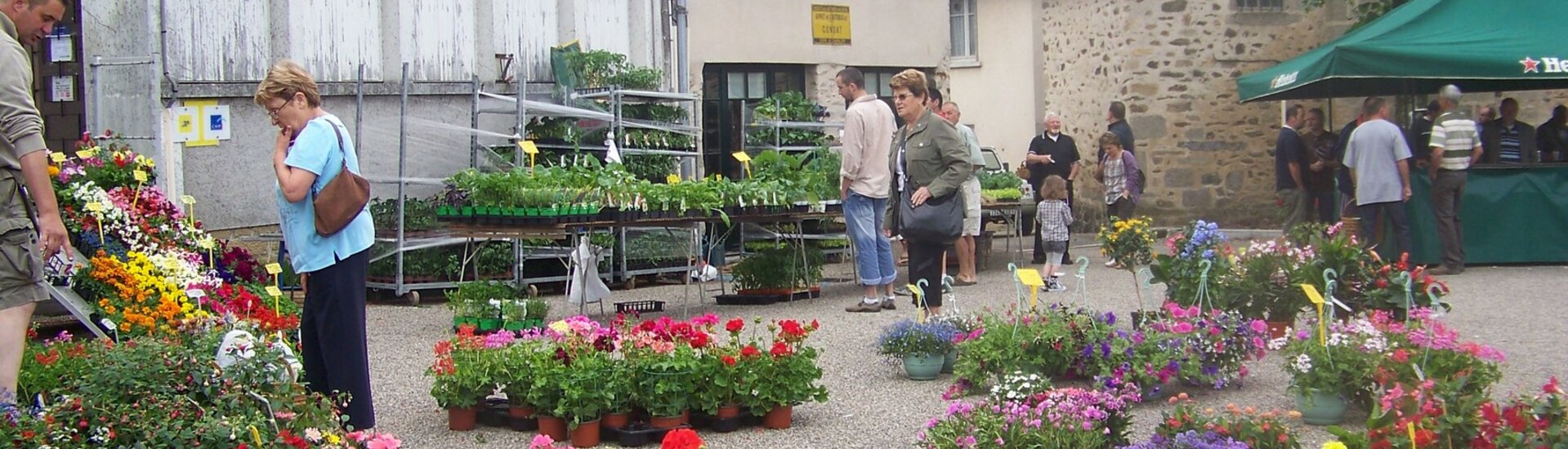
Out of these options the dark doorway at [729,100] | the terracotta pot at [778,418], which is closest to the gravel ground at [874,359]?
the terracotta pot at [778,418]

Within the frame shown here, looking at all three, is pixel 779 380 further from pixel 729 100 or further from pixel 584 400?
pixel 729 100

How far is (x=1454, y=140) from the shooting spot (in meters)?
13.9

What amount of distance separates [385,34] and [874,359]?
→ 6378 mm

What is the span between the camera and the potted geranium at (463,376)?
6.73 metres

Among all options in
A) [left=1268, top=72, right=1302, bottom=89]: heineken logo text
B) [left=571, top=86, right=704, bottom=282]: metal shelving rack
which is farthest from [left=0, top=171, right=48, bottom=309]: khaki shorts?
[left=1268, top=72, right=1302, bottom=89]: heineken logo text

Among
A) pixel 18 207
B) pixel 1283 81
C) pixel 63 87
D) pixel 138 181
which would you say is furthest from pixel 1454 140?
pixel 18 207

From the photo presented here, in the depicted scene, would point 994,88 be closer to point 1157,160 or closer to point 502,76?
point 1157,160

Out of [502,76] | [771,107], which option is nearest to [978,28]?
[771,107]

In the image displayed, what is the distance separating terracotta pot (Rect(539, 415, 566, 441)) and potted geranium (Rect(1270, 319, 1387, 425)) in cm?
302

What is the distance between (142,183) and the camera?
9711 mm

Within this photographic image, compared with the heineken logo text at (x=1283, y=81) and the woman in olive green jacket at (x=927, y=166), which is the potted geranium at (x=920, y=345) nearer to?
the woman in olive green jacket at (x=927, y=166)

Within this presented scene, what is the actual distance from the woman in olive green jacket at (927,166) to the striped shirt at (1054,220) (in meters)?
3.39

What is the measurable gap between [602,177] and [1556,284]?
764 centimetres

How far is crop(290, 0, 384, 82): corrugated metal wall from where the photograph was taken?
41.8 feet
